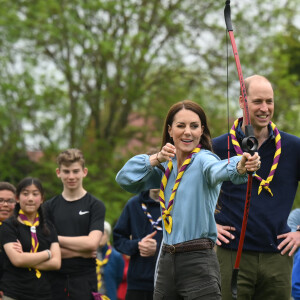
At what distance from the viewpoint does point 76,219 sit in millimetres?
7414

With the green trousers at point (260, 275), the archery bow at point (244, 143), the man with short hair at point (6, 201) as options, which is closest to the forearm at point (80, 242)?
the man with short hair at point (6, 201)

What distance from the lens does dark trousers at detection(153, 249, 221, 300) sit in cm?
494

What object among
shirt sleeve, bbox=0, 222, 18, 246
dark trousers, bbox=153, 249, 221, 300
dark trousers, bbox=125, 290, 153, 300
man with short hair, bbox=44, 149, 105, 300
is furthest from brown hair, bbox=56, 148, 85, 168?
dark trousers, bbox=153, 249, 221, 300

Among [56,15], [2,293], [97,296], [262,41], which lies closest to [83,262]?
[97,296]

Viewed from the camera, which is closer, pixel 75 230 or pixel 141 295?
pixel 75 230

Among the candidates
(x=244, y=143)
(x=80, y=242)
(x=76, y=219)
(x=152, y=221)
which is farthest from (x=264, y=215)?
(x=76, y=219)

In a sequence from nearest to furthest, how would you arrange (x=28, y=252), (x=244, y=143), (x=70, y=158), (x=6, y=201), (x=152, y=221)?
(x=244, y=143), (x=28, y=252), (x=70, y=158), (x=152, y=221), (x=6, y=201)

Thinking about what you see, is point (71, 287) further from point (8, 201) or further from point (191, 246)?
point (191, 246)

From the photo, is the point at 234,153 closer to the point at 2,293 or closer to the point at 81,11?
the point at 2,293

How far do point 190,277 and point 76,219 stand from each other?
2.66 meters

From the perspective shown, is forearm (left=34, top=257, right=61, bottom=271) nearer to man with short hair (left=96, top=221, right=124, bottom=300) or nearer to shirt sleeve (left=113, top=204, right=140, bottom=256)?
shirt sleeve (left=113, top=204, right=140, bottom=256)

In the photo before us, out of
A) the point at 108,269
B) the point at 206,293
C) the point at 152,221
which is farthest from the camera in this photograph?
the point at 108,269

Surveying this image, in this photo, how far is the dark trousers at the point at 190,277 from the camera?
4941 mm

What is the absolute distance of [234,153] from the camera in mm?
6184
